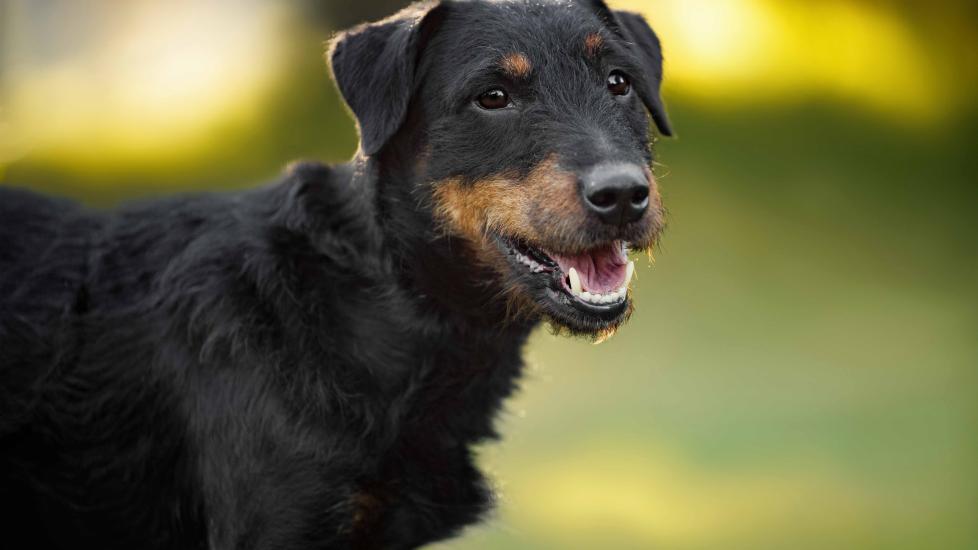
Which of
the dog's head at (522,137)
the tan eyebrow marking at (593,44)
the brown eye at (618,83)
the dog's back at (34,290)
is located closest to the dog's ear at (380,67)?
the dog's head at (522,137)

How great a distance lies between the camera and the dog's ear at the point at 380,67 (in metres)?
3.86

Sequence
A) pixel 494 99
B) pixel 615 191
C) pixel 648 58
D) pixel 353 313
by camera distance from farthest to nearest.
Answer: pixel 648 58
pixel 353 313
pixel 494 99
pixel 615 191

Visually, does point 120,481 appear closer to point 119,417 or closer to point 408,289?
point 119,417

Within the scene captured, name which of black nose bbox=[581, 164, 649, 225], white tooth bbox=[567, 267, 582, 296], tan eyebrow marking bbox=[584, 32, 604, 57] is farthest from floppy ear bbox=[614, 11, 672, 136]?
white tooth bbox=[567, 267, 582, 296]

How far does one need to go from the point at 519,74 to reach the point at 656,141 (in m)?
0.87

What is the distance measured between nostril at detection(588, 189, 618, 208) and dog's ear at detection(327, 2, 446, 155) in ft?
2.64

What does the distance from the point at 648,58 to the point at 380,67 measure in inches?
46.4

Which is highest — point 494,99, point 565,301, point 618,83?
point 618,83

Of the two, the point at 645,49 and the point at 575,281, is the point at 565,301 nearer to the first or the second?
the point at 575,281

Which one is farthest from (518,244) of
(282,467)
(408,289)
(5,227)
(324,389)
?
(5,227)

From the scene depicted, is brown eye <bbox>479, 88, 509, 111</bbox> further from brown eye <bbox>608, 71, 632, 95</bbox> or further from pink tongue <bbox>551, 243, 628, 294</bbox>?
pink tongue <bbox>551, 243, 628, 294</bbox>

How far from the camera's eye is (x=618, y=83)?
13.3 feet

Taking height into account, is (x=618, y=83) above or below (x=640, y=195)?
above

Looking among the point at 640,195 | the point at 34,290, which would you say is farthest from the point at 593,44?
the point at 34,290
